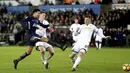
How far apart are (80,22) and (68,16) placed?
4483mm

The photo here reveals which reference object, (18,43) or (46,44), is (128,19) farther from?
(46,44)

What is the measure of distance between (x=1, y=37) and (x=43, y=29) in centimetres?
3026

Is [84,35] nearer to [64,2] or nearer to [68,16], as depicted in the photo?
[68,16]

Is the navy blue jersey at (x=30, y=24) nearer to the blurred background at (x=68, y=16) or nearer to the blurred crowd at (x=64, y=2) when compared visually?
the blurred background at (x=68, y=16)

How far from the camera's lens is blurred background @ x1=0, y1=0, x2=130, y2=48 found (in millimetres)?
43094

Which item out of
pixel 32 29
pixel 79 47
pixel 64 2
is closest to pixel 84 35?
pixel 79 47

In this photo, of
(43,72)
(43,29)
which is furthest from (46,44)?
(43,72)

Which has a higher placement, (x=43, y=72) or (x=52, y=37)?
(x=43, y=72)

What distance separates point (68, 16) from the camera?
46250 mm

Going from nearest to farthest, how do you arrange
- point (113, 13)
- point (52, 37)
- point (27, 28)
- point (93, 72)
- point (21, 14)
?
point (93, 72), point (27, 28), point (113, 13), point (52, 37), point (21, 14)

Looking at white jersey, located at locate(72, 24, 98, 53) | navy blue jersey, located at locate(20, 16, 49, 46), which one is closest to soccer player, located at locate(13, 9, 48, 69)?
navy blue jersey, located at locate(20, 16, 49, 46)

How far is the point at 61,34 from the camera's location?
45375mm

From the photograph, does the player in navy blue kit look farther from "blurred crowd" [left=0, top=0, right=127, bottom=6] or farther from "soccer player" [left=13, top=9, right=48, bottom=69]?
"blurred crowd" [left=0, top=0, right=127, bottom=6]

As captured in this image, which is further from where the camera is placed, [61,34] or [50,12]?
[50,12]
